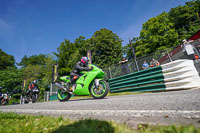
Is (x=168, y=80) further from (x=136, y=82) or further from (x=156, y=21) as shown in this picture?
(x=156, y=21)

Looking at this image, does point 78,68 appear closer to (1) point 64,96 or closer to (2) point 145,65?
(1) point 64,96

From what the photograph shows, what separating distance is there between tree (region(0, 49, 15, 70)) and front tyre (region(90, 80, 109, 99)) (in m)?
46.7

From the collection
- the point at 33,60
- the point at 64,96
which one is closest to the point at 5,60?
the point at 33,60

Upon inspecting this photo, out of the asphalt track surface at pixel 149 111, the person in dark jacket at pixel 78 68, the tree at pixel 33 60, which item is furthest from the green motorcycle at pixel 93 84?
the tree at pixel 33 60

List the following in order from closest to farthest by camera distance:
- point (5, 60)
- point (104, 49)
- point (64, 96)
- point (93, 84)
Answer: point (93, 84), point (64, 96), point (104, 49), point (5, 60)

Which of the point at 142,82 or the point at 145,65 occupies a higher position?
the point at 145,65

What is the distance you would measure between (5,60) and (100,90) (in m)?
49.5

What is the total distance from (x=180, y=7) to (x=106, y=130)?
33038 millimetres

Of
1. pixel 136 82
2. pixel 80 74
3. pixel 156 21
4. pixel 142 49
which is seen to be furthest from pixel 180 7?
pixel 80 74

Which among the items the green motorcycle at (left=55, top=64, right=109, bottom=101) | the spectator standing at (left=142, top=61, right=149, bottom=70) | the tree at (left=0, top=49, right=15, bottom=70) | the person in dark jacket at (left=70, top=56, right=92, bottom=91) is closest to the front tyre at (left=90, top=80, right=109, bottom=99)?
the green motorcycle at (left=55, top=64, right=109, bottom=101)

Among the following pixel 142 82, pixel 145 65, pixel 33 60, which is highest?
pixel 33 60

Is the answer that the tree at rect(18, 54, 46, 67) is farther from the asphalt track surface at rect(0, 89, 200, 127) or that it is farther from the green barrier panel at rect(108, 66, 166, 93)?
the asphalt track surface at rect(0, 89, 200, 127)

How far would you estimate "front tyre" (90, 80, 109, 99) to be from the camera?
4280 millimetres

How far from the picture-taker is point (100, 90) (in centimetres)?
442
